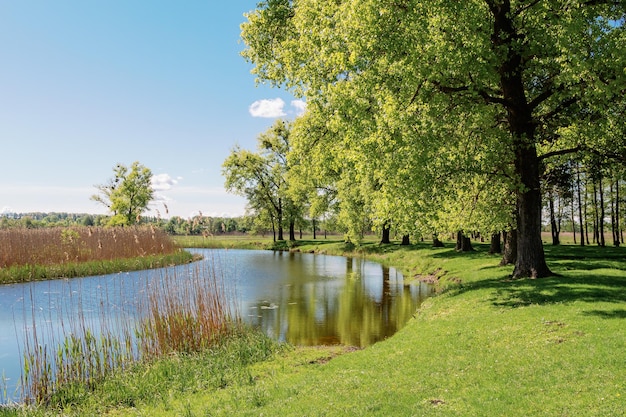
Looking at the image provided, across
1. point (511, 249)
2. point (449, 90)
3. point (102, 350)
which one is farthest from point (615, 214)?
point (102, 350)

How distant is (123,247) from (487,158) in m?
26.9

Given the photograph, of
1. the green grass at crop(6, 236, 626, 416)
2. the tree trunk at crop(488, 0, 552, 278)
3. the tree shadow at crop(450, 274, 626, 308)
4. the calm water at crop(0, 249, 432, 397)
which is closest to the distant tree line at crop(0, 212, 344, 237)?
the calm water at crop(0, 249, 432, 397)

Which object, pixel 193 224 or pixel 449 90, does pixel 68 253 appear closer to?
pixel 193 224

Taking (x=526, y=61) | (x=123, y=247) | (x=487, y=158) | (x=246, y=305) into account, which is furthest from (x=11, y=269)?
(x=526, y=61)

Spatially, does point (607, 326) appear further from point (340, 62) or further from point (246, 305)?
point (246, 305)

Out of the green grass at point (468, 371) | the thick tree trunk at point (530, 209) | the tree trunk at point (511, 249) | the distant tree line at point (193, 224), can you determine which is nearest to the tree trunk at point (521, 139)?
the thick tree trunk at point (530, 209)

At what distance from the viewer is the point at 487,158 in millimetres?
18828

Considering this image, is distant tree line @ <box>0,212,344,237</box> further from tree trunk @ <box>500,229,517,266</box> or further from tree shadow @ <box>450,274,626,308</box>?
tree trunk @ <box>500,229,517,266</box>

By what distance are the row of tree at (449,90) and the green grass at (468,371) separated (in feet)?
18.0

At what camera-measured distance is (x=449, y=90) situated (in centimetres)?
1855

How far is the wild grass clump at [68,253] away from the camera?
29031 mm

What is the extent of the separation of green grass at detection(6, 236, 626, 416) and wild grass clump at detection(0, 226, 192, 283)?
18.3 metres

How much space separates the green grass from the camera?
8.30 metres

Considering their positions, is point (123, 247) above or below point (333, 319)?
above
